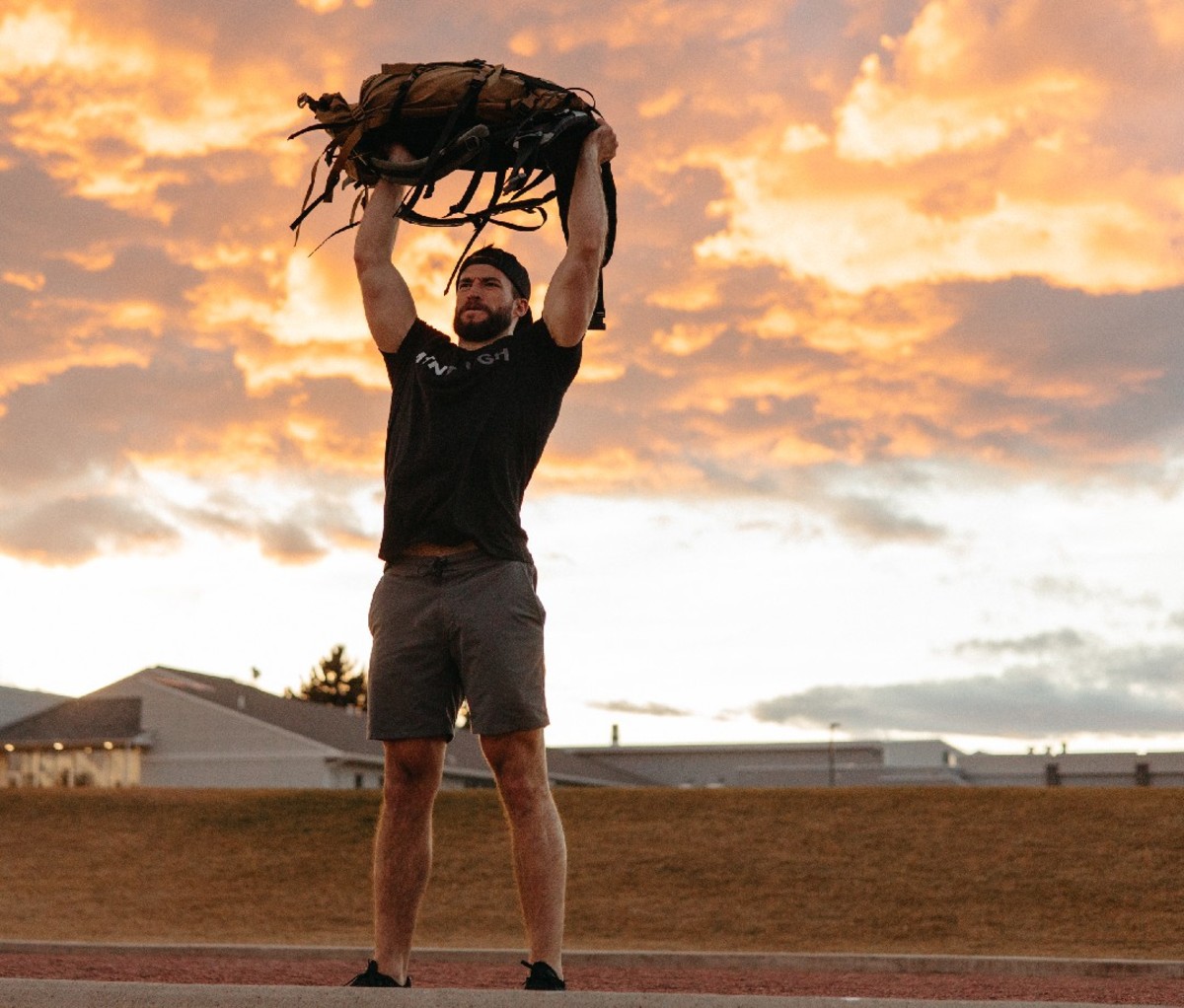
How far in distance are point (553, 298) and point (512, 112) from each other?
28.1 inches

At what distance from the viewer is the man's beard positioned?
17.8 feet

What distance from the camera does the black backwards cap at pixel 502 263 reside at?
5461mm

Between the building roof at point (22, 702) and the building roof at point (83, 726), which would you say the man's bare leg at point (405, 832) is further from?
the building roof at point (22, 702)

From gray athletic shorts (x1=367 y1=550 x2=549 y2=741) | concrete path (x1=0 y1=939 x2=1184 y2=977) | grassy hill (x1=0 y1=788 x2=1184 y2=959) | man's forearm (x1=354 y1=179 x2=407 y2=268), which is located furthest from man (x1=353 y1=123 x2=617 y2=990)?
grassy hill (x1=0 y1=788 x2=1184 y2=959)

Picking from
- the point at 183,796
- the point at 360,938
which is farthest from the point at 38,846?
the point at 360,938

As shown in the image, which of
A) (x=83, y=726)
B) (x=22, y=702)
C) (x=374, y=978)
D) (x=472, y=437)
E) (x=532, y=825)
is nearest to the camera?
(x=374, y=978)

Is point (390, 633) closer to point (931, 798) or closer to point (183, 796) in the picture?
point (931, 798)

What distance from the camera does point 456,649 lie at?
16.9 feet

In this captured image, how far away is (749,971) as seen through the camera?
1099 centimetres

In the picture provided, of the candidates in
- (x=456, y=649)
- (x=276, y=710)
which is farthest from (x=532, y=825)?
(x=276, y=710)

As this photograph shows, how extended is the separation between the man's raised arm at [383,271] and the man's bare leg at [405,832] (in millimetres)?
1371

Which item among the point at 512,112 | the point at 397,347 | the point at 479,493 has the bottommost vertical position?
the point at 479,493

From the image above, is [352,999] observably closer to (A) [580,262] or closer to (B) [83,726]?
(A) [580,262]

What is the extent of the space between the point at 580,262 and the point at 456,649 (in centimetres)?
133
